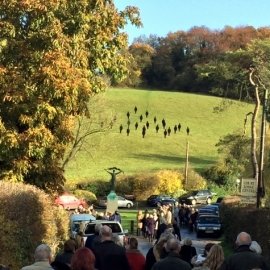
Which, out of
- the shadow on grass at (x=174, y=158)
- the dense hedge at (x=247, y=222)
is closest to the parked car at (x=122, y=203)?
the shadow on grass at (x=174, y=158)

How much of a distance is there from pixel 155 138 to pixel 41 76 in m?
73.6

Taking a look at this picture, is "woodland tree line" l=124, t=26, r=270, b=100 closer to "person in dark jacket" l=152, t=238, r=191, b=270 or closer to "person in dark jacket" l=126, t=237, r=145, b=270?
"person in dark jacket" l=126, t=237, r=145, b=270

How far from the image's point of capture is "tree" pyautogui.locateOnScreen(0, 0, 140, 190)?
18.7 metres

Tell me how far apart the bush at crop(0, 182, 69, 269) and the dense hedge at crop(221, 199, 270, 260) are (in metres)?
6.03

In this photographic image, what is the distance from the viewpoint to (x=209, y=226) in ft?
115

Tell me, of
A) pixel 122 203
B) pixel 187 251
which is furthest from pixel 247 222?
pixel 122 203

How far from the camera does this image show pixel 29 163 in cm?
2009

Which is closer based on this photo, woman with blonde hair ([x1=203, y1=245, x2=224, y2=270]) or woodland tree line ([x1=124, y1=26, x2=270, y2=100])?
woman with blonde hair ([x1=203, y1=245, x2=224, y2=270])

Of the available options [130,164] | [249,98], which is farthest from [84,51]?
[130,164]

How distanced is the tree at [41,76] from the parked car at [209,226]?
15.8 metres

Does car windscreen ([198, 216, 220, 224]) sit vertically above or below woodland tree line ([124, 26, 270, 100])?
below

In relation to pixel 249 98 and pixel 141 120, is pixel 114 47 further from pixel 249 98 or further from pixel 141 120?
pixel 141 120

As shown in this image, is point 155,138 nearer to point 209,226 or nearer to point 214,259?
point 209,226

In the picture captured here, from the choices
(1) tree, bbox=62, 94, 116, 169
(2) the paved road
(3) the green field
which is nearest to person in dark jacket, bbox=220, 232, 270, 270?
(2) the paved road
